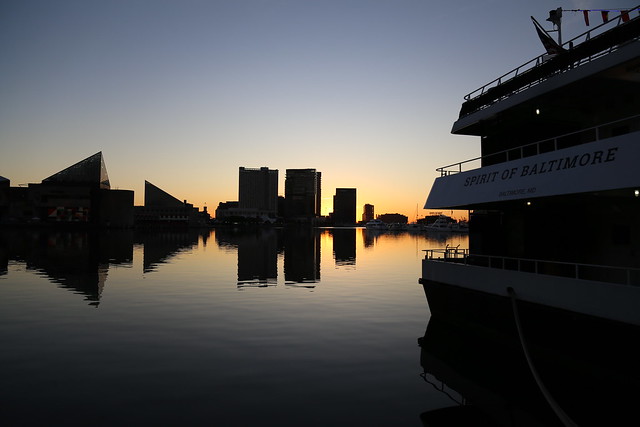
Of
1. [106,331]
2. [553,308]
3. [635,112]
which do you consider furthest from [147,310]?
[635,112]

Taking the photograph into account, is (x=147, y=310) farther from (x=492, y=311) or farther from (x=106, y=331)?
(x=492, y=311)

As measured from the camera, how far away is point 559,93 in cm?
1505

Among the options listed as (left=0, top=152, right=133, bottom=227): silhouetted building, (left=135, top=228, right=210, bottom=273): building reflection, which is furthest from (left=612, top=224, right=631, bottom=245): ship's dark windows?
(left=0, top=152, right=133, bottom=227): silhouetted building

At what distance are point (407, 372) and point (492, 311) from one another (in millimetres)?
3799

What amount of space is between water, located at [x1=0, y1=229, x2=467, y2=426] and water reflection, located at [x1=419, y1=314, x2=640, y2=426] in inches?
32.7

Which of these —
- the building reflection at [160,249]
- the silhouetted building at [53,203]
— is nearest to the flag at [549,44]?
the building reflection at [160,249]

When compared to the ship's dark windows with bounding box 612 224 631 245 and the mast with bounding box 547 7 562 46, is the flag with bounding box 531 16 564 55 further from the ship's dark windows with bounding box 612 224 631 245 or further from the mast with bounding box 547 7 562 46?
the ship's dark windows with bounding box 612 224 631 245

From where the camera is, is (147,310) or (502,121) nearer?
(502,121)

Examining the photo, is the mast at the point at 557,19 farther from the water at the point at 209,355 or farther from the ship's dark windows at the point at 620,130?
the water at the point at 209,355

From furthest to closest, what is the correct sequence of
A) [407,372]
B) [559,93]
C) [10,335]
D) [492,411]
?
[10,335]
[559,93]
[407,372]
[492,411]

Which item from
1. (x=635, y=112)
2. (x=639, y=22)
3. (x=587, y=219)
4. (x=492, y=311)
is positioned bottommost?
(x=492, y=311)

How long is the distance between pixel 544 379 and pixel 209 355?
10596 mm

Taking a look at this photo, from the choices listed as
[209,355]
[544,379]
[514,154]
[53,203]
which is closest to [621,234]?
[514,154]

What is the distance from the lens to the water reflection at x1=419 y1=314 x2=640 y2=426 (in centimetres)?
1057
